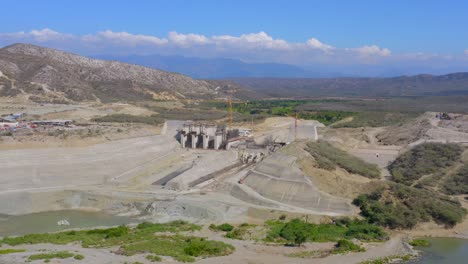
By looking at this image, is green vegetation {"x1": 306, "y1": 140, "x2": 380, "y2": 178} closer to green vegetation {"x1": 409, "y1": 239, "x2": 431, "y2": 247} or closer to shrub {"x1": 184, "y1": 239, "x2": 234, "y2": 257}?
green vegetation {"x1": 409, "y1": 239, "x2": 431, "y2": 247}

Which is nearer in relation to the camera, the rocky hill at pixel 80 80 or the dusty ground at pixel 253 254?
the dusty ground at pixel 253 254

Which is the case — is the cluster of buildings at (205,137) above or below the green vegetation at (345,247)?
above

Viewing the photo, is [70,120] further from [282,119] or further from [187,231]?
[187,231]

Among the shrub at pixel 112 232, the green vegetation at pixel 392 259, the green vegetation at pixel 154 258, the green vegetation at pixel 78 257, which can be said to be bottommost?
the green vegetation at pixel 392 259

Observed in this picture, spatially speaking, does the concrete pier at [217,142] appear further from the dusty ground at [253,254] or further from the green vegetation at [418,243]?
the green vegetation at [418,243]

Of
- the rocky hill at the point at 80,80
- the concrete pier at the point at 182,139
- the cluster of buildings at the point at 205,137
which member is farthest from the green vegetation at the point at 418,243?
the rocky hill at the point at 80,80

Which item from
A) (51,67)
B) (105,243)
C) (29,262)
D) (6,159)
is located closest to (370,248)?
(105,243)
